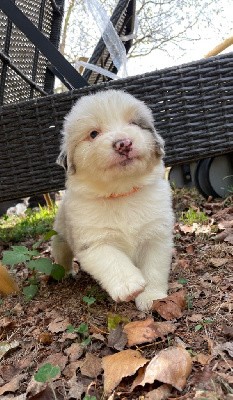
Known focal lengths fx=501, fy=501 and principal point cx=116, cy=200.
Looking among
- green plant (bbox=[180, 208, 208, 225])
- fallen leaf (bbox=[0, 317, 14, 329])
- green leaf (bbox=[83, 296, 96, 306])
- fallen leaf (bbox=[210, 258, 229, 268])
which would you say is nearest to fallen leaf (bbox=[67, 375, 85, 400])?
green leaf (bbox=[83, 296, 96, 306])

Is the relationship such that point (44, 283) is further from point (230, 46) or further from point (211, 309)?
point (230, 46)

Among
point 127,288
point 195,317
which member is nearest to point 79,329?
point 127,288

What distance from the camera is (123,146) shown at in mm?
2205

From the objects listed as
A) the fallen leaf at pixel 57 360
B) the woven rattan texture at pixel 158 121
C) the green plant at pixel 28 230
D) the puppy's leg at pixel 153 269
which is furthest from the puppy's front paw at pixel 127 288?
the green plant at pixel 28 230

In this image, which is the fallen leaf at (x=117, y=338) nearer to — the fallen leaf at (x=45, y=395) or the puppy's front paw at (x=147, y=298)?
the puppy's front paw at (x=147, y=298)

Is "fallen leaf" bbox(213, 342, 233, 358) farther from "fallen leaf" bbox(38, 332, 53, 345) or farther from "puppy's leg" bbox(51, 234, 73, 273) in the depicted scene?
"puppy's leg" bbox(51, 234, 73, 273)

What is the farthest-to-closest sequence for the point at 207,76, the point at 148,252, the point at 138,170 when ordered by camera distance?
the point at 207,76
the point at 148,252
the point at 138,170

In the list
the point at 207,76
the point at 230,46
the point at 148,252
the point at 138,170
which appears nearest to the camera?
the point at 138,170

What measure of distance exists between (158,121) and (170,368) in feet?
7.19

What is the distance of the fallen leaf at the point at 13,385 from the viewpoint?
1.82m

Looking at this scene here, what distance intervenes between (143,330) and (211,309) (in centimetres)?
36

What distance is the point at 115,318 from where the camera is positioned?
220cm

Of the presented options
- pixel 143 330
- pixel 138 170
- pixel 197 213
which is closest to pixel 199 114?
pixel 197 213

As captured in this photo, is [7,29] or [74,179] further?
[7,29]
